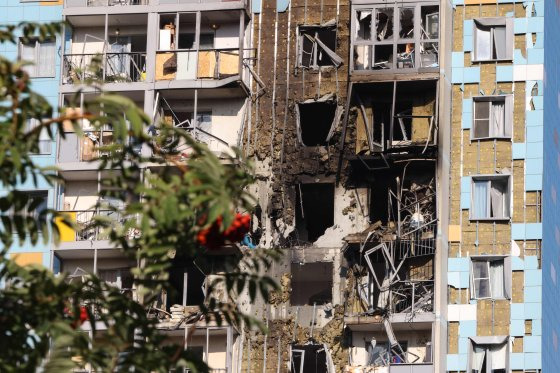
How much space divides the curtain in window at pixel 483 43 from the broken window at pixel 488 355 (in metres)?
9.69

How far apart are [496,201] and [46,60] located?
669 inches

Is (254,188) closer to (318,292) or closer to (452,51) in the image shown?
(318,292)

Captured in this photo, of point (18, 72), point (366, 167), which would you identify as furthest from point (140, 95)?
point (18, 72)

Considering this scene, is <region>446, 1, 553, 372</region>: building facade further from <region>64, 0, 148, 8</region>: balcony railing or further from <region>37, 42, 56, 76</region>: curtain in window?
<region>37, 42, 56, 76</region>: curtain in window

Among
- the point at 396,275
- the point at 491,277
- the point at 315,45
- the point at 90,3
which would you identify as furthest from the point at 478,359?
the point at 90,3

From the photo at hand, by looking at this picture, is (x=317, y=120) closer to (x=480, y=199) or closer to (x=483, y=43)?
(x=483, y=43)

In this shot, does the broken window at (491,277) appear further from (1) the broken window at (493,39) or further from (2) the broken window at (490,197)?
(1) the broken window at (493,39)

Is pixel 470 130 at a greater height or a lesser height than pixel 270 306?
greater

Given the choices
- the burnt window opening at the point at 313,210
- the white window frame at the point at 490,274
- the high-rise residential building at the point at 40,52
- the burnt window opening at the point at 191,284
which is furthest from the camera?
the high-rise residential building at the point at 40,52

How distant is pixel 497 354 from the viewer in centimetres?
5928

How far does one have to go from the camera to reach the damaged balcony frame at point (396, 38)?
199ft

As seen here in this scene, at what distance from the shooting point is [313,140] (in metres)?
63.4

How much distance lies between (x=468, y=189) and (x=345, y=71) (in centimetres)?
597

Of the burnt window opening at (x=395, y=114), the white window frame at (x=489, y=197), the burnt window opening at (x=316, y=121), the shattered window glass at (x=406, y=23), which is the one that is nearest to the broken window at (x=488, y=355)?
the white window frame at (x=489, y=197)
